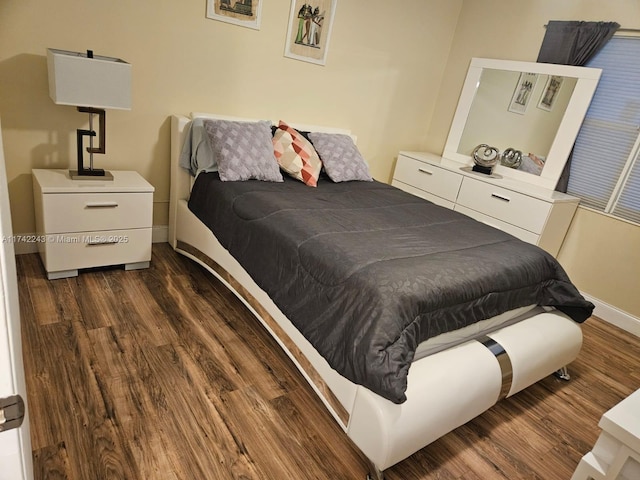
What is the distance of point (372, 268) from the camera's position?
60.4 inches

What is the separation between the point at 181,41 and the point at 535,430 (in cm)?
288

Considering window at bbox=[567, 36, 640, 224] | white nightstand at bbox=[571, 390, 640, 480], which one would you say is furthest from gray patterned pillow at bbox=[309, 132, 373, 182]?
white nightstand at bbox=[571, 390, 640, 480]

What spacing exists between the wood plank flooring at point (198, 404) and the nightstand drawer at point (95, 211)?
322mm

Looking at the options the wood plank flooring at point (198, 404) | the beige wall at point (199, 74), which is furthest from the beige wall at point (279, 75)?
the wood plank flooring at point (198, 404)

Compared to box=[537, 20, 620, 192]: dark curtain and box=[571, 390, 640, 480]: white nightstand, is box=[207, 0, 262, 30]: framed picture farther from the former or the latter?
box=[571, 390, 640, 480]: white nightstand

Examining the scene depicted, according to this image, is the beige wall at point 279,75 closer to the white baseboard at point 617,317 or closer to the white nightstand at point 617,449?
the white baseboard at point 617,317

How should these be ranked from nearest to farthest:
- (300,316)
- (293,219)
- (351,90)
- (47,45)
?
(300,316) → (293,219) → (47,45) → (351,90)

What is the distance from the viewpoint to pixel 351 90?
3422mm

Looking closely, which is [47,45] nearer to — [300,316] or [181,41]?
[181,41]

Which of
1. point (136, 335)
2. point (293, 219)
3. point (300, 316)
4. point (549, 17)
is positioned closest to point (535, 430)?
point (300, 316)

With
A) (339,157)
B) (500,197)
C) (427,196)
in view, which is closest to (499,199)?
(500,197)

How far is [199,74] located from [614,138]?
9.60 feet

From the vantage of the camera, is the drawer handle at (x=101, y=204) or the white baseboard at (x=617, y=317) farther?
the white baseboard at (x=617, y=317)

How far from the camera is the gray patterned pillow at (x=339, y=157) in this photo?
113 inches
